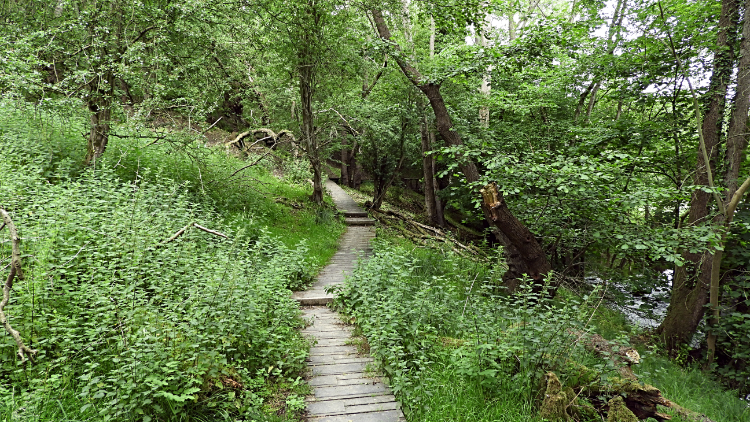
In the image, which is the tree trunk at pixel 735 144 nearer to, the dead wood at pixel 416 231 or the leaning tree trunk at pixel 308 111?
the dead wood at pixel 416 231

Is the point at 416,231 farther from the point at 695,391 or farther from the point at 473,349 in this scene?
the point at 473,349

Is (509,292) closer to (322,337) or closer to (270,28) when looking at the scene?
(322,337)

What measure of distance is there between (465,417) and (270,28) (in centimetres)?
1047

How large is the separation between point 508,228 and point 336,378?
15.7 ft

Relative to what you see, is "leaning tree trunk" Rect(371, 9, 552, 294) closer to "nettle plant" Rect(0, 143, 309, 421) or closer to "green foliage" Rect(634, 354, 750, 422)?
"green foliage" Rect(634, 354, 750, 422)

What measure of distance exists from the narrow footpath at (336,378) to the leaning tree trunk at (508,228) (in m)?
3.66

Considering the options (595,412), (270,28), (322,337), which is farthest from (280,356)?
(270,28)

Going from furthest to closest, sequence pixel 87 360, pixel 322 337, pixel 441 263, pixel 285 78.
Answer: pixel 285 78, pixel 441 263, pixel 322 337, pixel 87 360

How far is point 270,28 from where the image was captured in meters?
10.4

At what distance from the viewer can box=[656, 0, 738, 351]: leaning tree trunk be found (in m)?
7.12

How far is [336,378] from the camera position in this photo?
430 centimetres

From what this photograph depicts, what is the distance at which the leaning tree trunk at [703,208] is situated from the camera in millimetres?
7125

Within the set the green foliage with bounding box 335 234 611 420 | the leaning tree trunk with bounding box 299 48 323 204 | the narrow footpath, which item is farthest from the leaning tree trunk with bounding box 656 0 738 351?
the leaning tree trunk with bounding box 299 48 323 204

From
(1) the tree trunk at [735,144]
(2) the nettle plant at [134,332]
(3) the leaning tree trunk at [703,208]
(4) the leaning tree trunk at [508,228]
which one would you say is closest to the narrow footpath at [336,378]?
(2) the nettle plant at [134,332]
